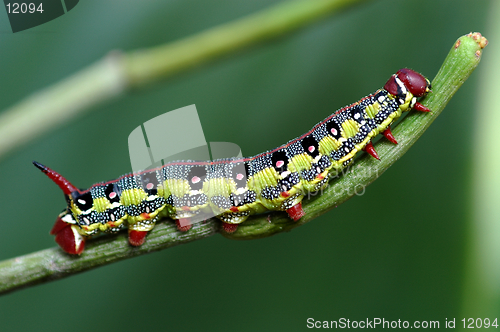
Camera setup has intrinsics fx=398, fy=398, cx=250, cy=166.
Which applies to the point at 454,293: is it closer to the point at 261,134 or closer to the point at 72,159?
the point at 261,134

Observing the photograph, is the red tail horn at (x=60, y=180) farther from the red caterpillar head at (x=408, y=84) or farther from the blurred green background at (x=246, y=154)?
the red caterpillar head at (x=408, y=84)

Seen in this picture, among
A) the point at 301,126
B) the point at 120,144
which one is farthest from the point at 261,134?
the point at 120,144

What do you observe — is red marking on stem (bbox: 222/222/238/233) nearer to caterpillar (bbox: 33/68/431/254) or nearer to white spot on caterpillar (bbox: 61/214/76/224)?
caterpillar (bbox: 33/68/431/254)

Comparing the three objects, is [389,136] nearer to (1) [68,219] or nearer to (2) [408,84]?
(2) [408,84]

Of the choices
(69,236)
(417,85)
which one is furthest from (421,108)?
(69,236)

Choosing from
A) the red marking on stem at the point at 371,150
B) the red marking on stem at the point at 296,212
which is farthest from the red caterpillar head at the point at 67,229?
the red marking on stem at the point at 371,150

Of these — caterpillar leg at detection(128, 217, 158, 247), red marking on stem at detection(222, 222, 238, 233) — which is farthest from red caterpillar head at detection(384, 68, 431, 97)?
caterpillar leg at detection(128, 217, 158, 247)
